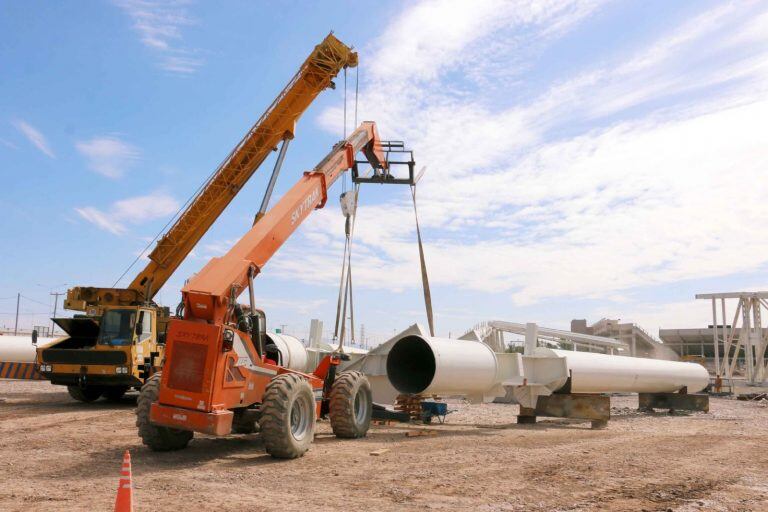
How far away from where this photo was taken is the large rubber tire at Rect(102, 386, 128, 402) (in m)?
18.2

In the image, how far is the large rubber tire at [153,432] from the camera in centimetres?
953

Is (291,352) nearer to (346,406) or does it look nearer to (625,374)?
(346,406)

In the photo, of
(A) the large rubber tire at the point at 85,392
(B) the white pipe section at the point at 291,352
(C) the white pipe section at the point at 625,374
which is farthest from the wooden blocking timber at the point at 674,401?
(A) the large rubber tire at the point at 85,392

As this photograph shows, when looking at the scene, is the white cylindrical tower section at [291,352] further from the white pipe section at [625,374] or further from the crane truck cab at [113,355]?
the white pipe section at [625,374]

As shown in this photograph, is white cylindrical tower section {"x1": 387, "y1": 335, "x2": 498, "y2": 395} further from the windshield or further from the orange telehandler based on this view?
the windshield

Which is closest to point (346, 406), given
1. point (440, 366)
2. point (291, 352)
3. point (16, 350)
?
point (440, 366)

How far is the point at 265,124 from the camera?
18.8 m

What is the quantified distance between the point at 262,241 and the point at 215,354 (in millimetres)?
2161

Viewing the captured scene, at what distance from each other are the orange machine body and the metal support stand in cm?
719

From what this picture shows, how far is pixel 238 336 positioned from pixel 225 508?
3.24 metres

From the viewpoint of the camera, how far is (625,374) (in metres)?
17.6

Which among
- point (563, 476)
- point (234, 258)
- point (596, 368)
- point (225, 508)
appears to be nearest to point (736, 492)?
point (563, 476)

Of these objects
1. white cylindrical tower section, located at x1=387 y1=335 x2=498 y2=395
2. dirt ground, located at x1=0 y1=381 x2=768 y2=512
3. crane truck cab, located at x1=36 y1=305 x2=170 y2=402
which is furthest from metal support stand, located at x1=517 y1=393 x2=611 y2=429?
crane truck cab, located at x1=36 y1=305 x2=170 y2=402

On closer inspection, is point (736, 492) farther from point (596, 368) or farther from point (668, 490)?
point (596, 368)
